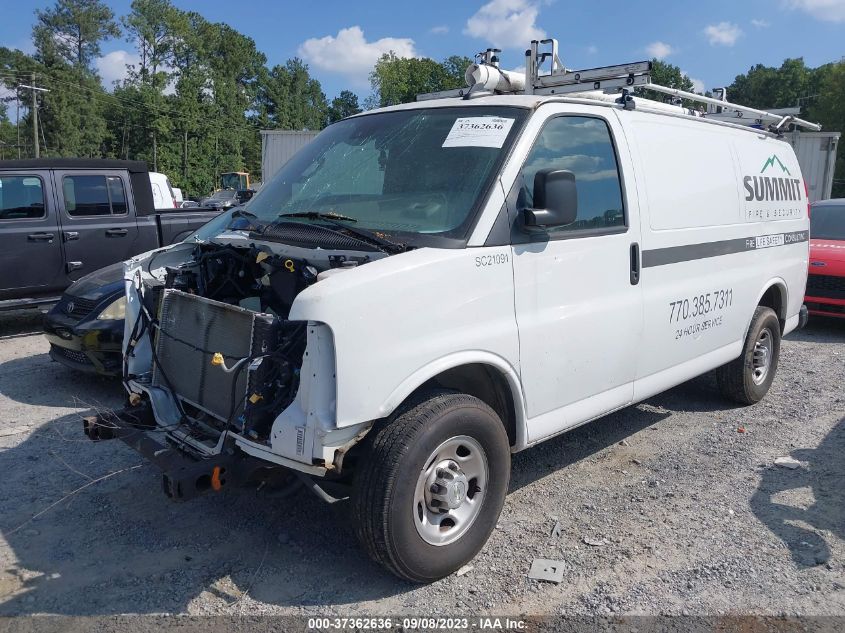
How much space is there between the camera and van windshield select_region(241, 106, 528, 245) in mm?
3520

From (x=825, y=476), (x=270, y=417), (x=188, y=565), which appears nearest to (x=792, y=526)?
(x=825, y=476)

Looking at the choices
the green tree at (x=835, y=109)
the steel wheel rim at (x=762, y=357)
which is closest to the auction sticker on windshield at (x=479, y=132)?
the steel wheel rim at (x=762, y=357)

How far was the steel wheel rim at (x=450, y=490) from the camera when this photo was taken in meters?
3.25

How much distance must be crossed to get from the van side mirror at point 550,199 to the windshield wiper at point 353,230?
2.23 feet

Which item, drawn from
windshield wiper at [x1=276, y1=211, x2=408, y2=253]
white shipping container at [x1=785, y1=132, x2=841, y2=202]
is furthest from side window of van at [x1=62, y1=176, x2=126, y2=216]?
white shipping container at [x1=785, y1=132, x2=841, y2=202]

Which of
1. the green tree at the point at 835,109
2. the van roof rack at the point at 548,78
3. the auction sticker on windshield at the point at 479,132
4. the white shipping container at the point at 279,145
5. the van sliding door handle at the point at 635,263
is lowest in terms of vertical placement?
the van sliding door handle at the point at 635,263

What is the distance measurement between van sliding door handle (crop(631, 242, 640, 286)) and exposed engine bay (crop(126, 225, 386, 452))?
173cm

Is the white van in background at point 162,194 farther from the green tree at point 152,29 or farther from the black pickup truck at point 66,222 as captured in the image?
the green tree at point 152,29

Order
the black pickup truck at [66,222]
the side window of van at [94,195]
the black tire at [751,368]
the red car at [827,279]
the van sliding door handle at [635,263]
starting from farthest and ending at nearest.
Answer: the red car at [827,279]
the side window of van at [94,195]
the black pickup truck at [66,222]
the black tire at [751,368]
the van sliding door handle at [635,263]

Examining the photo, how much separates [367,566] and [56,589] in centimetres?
149

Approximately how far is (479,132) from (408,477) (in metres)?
1.85

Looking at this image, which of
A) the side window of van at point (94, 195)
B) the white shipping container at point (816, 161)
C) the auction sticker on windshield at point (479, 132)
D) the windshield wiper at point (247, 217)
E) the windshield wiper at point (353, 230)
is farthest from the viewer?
the white shipping container at point (816, 161)

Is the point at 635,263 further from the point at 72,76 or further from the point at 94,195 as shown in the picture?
the point at 72,76

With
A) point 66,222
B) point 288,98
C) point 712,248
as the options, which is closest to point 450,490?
point 712,248
